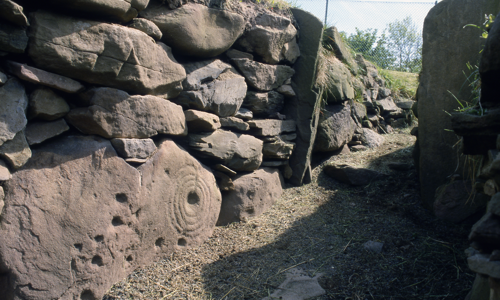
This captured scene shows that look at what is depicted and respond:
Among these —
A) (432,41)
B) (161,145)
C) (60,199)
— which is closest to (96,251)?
(60,199)

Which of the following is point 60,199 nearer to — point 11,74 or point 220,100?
point 11,74

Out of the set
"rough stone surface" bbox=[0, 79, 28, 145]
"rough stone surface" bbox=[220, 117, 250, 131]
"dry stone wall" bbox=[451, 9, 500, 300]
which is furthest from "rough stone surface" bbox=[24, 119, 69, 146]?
"dry stone wall" bbox=[451, 9, 500, 300]

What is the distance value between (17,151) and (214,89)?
1809 millimetres

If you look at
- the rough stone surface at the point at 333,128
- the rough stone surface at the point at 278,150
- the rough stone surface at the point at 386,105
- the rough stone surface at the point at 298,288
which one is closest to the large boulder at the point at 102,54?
the rough stone surface at the point at 278,150

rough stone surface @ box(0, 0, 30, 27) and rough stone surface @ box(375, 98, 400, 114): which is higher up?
rough stone surface @ box(0, 0, 30, 27)

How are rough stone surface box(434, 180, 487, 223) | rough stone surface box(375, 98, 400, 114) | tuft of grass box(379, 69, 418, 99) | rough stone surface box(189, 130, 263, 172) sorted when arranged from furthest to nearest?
tuft of grass box(379, 69, 418, 99) → rough stone surface box(375, 98, 400, 114) → rough stone surface box(189, 130, 263, 172) → rough stone surface box(434, 180, 487, 223)

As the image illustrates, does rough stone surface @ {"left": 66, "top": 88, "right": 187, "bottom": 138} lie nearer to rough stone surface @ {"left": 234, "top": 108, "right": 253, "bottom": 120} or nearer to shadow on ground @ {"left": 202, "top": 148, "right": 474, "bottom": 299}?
rough stone surface @ {"left": 234, "top": 108, "right": 253, "bottom": 120}

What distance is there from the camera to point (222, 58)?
3.81m

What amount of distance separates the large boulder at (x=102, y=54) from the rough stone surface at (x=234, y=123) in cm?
76

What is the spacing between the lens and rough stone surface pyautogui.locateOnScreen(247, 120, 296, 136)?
13.4 feet

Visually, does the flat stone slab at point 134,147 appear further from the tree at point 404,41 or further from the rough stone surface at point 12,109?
the tree at point 404,41

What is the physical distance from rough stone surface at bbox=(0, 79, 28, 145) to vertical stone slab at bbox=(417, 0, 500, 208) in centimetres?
363

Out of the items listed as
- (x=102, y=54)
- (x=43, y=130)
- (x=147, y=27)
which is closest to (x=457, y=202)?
(x=147, y=27)

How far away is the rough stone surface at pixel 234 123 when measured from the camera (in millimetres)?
3686
